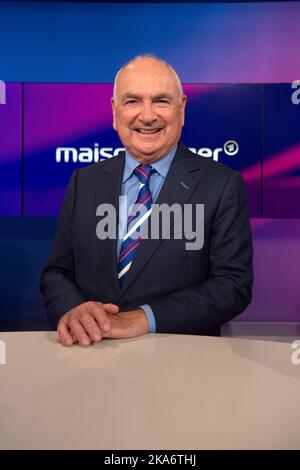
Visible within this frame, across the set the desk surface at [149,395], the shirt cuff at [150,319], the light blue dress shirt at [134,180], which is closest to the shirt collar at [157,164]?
the light blue dress shirt at [134,180]

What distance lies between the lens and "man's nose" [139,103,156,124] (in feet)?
5.78

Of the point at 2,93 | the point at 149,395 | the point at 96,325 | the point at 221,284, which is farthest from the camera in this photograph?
the point at 2,93

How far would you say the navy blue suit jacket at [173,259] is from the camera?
1600mm

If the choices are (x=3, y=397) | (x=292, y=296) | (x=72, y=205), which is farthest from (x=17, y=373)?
(x=292, y=296)

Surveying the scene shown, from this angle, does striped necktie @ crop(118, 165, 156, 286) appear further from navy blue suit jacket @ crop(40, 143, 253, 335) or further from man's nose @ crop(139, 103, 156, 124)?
man's nose @ crop(139, 103, 156, 124)

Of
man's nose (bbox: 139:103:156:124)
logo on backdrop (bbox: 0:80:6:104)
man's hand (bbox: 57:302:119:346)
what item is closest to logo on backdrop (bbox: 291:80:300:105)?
logo on backdrop (bbox: 0:80:6:104)

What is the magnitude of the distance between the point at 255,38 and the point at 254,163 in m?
0.95

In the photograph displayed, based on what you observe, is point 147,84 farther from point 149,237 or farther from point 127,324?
point 127,324

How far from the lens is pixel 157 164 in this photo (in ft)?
6.02

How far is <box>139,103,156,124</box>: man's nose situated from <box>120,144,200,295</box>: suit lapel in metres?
0.17

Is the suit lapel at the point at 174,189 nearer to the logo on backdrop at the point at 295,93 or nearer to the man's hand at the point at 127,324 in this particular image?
the man's hand at the point at 127,324

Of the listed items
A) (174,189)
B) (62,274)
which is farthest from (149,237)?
(62,274)

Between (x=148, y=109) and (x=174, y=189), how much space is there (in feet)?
0.89

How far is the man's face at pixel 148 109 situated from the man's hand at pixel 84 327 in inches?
27.8
